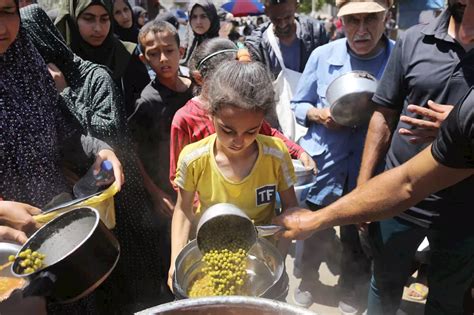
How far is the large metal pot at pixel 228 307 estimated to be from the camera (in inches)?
41.8

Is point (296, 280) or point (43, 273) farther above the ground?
point (43, 273)

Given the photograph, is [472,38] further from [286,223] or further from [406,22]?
[406,22]

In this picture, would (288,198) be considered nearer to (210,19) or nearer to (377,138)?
(377,138)

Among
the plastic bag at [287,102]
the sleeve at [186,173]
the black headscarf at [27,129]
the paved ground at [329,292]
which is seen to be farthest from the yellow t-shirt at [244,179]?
the paved ground at [329,292]

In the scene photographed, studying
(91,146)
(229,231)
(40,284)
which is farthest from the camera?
(91,146)

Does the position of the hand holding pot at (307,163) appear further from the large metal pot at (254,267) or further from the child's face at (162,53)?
the child's face at (162,53)

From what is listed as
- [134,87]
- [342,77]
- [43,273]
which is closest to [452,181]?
[342,77]

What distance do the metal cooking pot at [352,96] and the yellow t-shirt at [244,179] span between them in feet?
1.96

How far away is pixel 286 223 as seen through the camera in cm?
174

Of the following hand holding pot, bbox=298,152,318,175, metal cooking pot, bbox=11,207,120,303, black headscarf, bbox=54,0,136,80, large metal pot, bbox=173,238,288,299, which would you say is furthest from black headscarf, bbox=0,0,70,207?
hand holding pot, bbox=298,152,318,175

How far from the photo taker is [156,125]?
261 centimetres

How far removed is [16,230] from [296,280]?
7.45ft

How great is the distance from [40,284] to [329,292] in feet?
7.63

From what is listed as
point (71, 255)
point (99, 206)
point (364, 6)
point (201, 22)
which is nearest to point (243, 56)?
point (364, 6)
